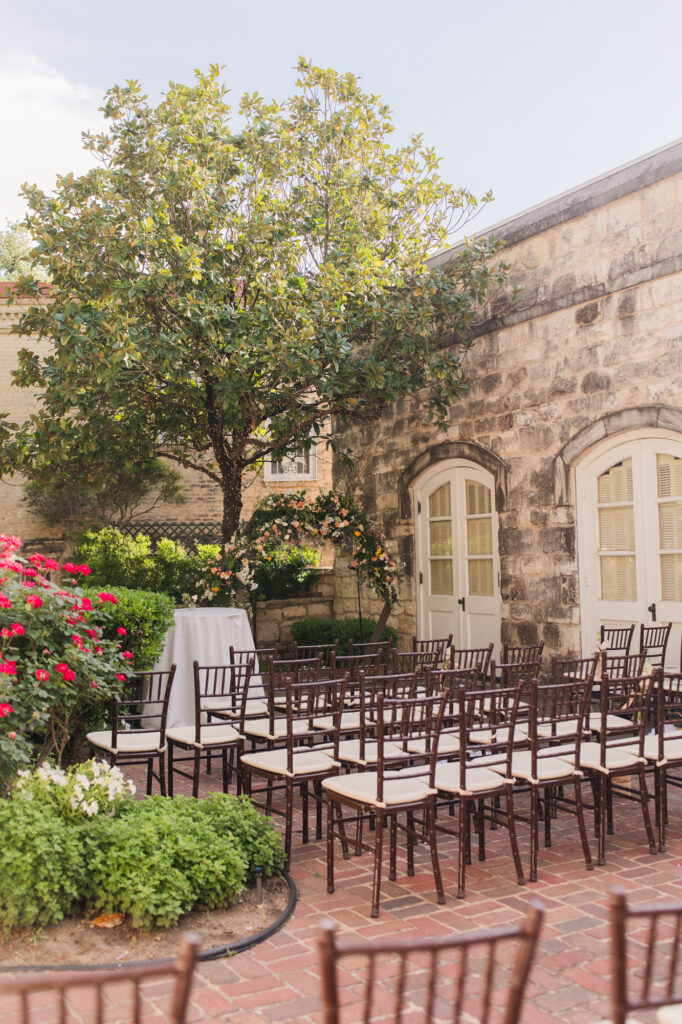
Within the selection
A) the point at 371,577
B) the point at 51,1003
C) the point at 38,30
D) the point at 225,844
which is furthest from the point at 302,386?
the point at 51,1003

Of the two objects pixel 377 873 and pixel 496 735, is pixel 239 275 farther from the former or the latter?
pixel 377 873

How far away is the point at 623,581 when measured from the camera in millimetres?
7387

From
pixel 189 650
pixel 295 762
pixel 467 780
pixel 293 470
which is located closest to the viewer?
→ pixel 467 780

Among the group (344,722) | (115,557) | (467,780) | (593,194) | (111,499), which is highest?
(593,194)

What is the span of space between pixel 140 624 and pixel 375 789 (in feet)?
11.0

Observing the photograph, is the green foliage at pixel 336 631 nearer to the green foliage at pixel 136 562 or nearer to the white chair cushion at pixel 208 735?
the green foliage at pixel 136 562

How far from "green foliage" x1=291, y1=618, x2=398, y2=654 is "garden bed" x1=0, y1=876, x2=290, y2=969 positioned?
663cm

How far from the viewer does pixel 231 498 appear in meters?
9.95

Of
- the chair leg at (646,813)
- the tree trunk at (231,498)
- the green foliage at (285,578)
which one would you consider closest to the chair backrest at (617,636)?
the chair leg at (646,813)

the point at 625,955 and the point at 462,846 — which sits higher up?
the point at 625,955

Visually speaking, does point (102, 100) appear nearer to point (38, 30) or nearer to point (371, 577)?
point (38, 30)

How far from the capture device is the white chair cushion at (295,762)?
422cm

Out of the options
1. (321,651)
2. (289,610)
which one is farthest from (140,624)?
(289,610)

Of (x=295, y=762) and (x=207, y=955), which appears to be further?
(x=295, y=762)
